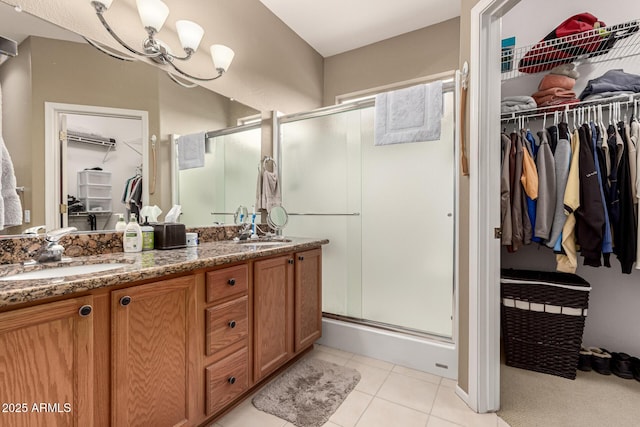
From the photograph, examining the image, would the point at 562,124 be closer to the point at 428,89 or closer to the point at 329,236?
the point at 428,89

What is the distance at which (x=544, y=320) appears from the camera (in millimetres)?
1890

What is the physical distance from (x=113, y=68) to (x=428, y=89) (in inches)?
70.9

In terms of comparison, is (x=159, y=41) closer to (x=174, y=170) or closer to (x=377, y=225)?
(x=174, y=170)

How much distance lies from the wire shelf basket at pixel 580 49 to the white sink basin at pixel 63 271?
9.04 feet

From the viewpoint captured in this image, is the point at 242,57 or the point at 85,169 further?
the point at 242,57

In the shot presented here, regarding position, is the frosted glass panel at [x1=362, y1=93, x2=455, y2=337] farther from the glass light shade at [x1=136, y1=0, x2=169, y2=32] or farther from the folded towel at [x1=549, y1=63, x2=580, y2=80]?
the glass light shade at [x1=136, y1=0, x2=169, y2=32]

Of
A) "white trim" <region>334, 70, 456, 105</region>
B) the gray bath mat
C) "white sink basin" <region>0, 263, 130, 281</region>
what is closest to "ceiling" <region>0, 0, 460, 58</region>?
"white trim" <region>334, 70, 456, 105</region>

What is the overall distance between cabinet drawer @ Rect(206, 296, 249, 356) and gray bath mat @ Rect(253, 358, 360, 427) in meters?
0.43

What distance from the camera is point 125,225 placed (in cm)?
156

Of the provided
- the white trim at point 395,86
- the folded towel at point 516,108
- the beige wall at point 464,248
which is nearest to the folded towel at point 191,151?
the white trim at point 395,86

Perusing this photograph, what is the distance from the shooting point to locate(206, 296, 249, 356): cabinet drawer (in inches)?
52.7

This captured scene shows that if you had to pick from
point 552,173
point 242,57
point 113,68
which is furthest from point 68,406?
point 552,173

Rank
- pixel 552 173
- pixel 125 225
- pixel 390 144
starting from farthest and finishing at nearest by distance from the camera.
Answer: pixel 390 144
pixel 552 173
pixel 125 225

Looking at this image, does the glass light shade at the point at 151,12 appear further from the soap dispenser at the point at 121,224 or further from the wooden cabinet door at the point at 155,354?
the wooden cabinet door at the point at 155,354
